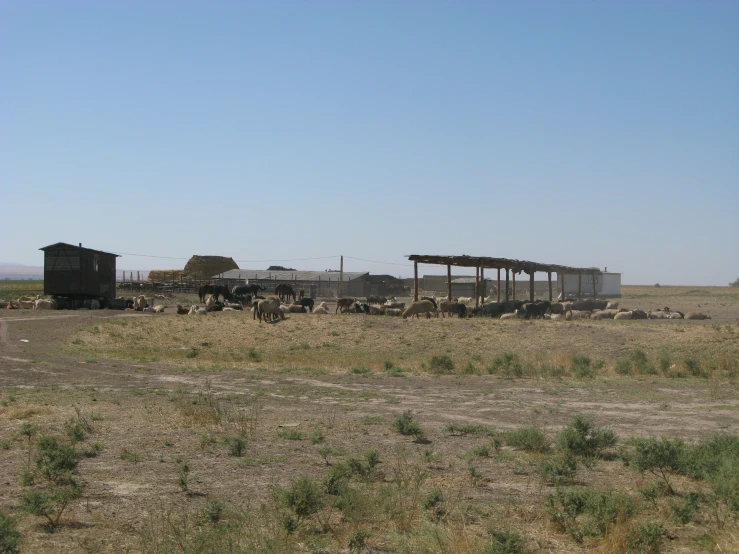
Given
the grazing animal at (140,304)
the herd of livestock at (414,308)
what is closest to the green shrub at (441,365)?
the herd of livestock at (414,308)

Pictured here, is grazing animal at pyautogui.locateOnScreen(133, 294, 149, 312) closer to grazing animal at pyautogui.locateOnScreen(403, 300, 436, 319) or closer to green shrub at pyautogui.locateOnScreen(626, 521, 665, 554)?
grazing animal at pyautogui.locateOnScreen(403, 300, 436, 319)

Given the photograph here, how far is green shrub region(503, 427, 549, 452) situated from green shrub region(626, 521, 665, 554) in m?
4.19

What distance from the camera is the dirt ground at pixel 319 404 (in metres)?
8.41

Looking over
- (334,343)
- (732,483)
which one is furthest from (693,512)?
(334,343)

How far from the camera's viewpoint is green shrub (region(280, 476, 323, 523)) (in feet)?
25.7

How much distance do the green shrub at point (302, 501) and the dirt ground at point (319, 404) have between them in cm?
37

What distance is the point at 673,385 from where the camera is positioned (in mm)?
19891

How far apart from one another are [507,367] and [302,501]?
16.9 metres

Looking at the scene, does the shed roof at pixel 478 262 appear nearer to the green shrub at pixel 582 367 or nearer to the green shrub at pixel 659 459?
the green shrub at pixel 582 367

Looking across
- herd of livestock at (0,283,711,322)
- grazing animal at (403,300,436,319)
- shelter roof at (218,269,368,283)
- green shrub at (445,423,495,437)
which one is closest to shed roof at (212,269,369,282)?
shelter roof at (218,269,368,283)

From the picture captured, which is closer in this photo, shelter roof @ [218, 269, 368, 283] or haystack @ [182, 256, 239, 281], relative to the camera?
shelter roof @ [218, 269, 368, 283]

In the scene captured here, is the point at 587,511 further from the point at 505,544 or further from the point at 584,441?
the point at 584,441

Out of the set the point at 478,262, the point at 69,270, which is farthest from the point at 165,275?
the point at 478,262

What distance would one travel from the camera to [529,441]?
11344 mm
